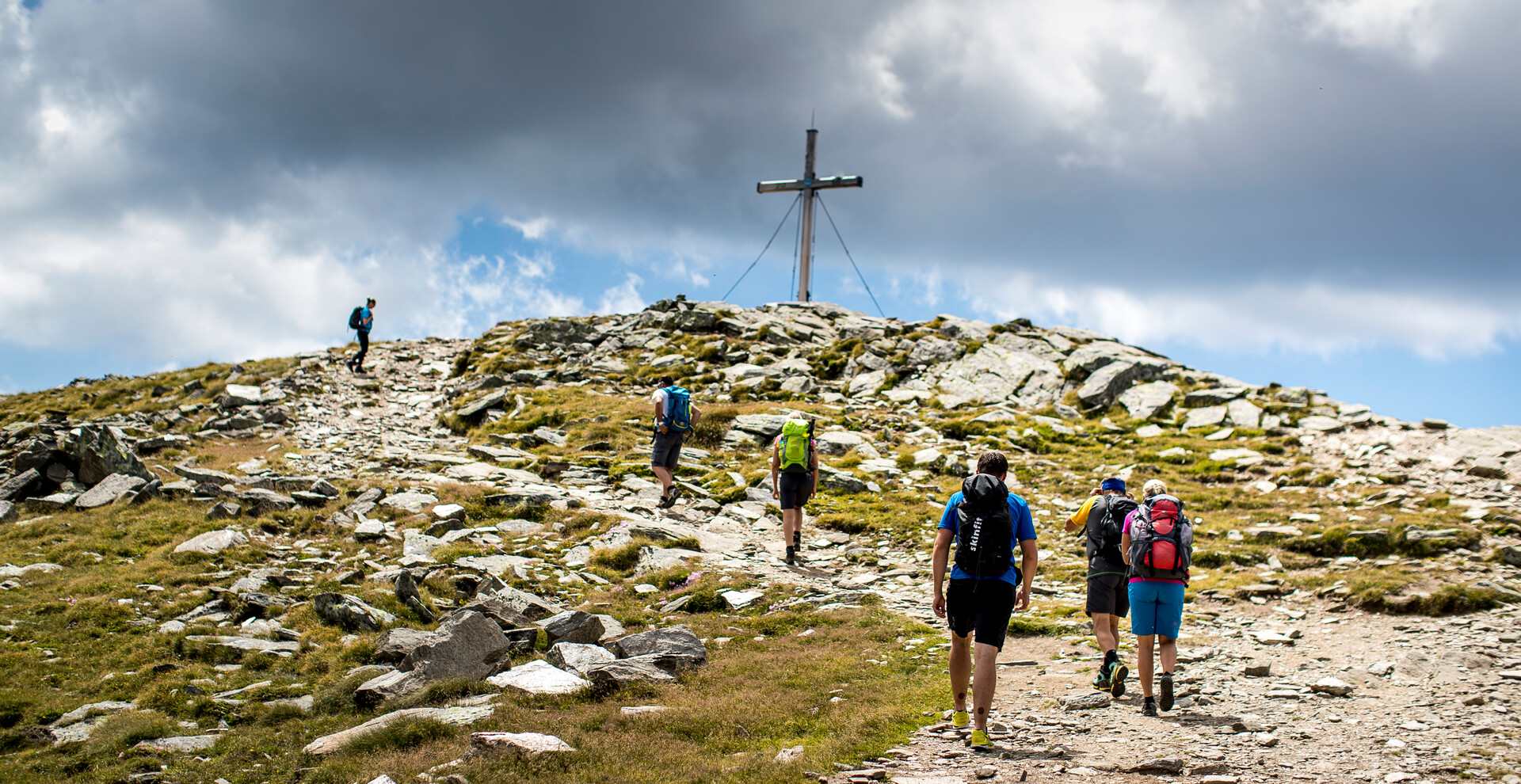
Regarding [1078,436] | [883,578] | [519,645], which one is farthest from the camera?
[1078,436]

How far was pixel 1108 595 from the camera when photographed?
9523mm

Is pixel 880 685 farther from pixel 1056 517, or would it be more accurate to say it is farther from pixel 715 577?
pixel 1056 517

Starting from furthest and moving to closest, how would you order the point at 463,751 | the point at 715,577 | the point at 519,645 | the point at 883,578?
1. the point at 883,578
2. the point at 715,577
3. the point at 519,645
4. the point at 463,751

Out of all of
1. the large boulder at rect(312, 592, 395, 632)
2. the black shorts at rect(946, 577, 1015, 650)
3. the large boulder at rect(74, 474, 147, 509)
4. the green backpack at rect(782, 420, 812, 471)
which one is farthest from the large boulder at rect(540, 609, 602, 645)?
the large boulder at rect(74, 474, 147, 509)

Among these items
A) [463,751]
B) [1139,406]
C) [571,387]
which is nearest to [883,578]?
[463,751]

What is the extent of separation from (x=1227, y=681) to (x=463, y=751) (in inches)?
314

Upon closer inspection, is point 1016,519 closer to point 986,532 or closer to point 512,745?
point 986,532

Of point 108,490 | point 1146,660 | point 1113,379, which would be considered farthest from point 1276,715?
point 1113,379

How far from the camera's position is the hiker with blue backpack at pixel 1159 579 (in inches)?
336

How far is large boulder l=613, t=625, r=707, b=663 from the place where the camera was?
955cm

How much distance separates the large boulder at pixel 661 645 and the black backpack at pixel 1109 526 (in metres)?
4.72

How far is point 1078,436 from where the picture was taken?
87.0 ft

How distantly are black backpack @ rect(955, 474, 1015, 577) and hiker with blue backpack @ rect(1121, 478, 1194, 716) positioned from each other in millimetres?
2077

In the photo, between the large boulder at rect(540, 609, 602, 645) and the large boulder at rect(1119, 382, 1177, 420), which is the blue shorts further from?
the large boulder at rect(1119, 382, 1177, 420)
